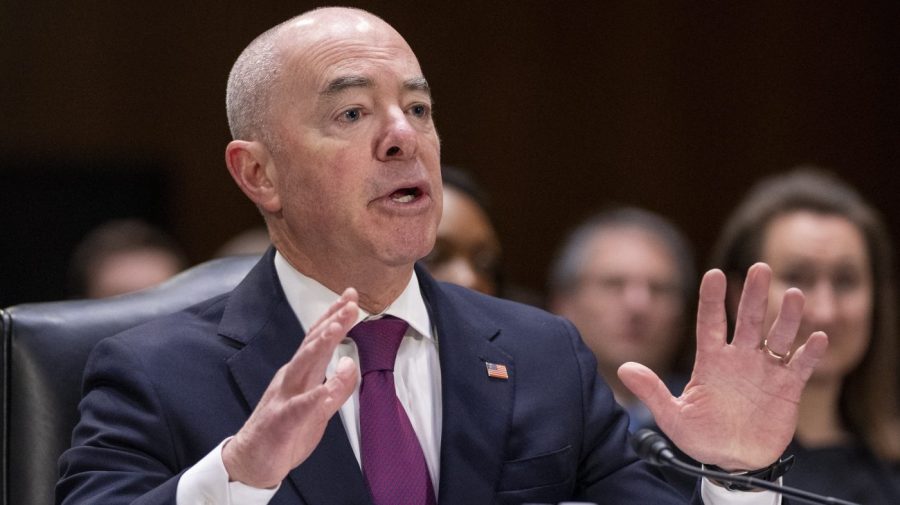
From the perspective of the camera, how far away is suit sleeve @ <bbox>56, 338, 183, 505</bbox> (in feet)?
6.27

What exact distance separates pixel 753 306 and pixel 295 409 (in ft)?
2.34

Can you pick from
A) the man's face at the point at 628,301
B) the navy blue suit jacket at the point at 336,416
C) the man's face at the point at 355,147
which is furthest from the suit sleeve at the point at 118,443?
the man's face at the point at 628,301

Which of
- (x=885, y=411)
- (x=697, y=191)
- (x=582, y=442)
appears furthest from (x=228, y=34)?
(x=582, y=442)

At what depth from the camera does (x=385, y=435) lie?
2076mm

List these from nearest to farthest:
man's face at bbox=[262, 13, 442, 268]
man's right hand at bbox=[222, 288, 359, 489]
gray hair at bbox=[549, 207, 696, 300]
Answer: man's right hand at bbox=[222, 288, 359, 489] < man's face at bbox=[262, 13, 442, 268] < gray hair at bbox=[549, 207, 696, 300]

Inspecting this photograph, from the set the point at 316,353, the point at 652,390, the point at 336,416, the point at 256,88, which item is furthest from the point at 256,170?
the point at 652,390

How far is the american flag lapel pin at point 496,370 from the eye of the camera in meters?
2.23

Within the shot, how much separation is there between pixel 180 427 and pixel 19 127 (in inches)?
151

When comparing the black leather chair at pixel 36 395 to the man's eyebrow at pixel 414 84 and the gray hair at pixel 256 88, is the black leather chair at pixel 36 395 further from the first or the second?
the man's eyebrow at pixel 414 84

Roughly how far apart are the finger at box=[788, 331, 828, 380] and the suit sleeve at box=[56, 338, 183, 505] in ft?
2.97

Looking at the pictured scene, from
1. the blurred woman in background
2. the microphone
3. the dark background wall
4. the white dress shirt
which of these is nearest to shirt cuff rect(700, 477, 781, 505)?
the white dress shirt

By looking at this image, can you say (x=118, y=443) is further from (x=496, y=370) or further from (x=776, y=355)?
(x=776, y=355)

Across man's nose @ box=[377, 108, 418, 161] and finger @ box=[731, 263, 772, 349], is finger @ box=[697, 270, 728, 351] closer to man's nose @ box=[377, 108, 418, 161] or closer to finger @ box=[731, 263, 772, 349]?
finger @ box=[731, 263, 772, 349]

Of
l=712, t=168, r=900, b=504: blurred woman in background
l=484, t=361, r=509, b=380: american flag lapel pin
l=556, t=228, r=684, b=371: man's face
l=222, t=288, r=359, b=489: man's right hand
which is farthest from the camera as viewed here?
l=556, t=228, r=684, b=371: man's face
